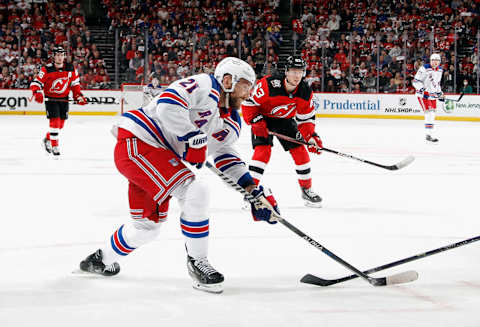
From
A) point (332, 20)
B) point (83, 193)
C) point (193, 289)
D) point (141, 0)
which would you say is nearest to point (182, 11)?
point (141, 0)

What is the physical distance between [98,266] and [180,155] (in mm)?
623

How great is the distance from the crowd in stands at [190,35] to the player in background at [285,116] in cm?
977

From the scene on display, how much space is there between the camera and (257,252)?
10.6 feet

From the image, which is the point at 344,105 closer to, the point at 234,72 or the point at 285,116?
the point at 285,116

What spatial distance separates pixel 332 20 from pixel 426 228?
44.8 ft

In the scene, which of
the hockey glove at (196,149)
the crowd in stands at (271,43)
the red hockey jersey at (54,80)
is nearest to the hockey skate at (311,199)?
the hockey glove at (196,149)

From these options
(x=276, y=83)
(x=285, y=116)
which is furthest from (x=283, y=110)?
(x=276, y=83)

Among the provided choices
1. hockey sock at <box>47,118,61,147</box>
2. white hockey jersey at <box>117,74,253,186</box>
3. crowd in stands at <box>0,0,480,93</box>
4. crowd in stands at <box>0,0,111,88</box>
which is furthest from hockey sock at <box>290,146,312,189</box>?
crowd in stands at <box>0,0,111,88</box>

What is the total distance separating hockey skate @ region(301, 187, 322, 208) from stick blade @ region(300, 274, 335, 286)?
6.52ft

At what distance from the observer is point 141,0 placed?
17.6 meters

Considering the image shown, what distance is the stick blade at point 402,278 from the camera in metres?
2.61

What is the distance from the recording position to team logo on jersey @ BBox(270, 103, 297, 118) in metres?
4.62

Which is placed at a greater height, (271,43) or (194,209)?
(271,43)

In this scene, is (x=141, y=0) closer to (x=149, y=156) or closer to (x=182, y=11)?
(x=182, y=11)
